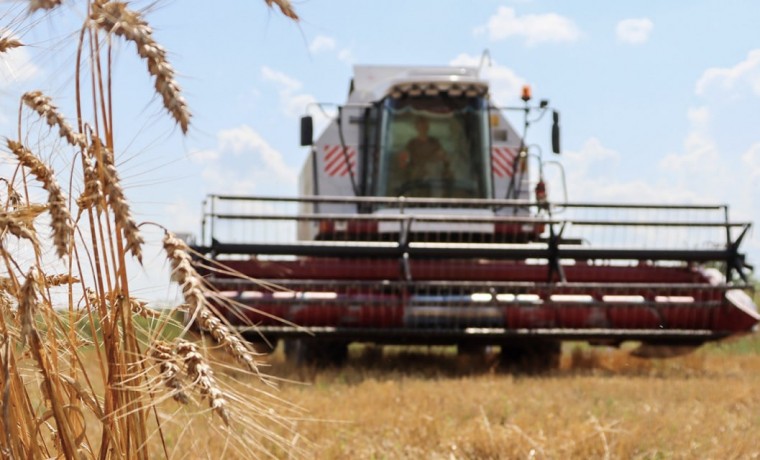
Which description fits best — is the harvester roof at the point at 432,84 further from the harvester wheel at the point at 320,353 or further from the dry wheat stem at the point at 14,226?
the dry wheat stem at the point at 14,226

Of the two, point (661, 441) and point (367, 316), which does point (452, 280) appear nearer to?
point (367, 316)

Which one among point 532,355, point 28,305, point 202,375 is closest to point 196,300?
point 202,375

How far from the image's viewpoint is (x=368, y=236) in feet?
31.4

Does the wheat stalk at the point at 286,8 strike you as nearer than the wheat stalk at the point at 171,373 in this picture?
No

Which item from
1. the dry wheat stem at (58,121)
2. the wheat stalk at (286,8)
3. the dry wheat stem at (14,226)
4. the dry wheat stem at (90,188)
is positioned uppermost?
the wheat stalk at (286,8)

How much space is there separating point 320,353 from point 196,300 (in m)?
7.44

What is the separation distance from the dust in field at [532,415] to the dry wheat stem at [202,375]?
2.87 feet

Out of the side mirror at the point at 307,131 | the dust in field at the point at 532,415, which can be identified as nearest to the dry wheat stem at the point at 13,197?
the dust in field at the point at 532,415

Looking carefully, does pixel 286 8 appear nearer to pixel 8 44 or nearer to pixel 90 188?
pixel 90 188

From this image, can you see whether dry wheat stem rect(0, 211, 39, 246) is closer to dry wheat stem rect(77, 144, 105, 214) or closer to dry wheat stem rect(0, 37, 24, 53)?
dry wheat stem rect(77, 144, 105, 214)

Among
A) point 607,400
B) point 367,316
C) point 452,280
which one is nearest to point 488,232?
point 452,280

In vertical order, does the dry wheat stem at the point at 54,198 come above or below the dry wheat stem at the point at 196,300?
above

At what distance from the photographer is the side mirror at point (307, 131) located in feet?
32.0

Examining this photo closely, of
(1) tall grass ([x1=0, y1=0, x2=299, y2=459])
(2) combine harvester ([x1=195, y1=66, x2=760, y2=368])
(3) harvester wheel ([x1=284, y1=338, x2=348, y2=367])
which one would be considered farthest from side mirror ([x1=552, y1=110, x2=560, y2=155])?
(1) tall grass ([x1=0, y1=0, x2=299, y2=459])
